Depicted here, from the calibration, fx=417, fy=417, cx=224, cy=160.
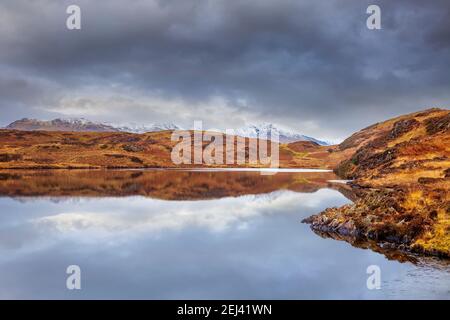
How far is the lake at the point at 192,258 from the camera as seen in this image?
19812 mm

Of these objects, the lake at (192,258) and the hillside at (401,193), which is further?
the hillside at (401,193)

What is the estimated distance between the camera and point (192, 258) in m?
26.2

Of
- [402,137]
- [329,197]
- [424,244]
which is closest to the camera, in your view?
[424,244]

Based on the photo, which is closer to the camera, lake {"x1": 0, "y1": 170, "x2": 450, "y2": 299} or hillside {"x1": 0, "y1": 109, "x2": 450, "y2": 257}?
lake {"x1": 0, "y1": 170, "x2": 450, "y2": 299}

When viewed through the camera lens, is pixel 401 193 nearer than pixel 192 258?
No

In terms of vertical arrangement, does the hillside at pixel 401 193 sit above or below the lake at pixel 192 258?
above

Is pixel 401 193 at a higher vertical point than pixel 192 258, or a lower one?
higher

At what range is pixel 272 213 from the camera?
4641 centimetres

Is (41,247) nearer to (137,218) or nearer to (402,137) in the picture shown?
(137,218)

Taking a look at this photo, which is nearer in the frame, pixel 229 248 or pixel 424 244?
pixel 424 244

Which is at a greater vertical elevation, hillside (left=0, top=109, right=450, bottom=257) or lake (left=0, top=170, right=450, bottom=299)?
hillside (left=0, top=109, right=450, bottom=257)

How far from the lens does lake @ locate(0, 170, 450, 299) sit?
19812mm
